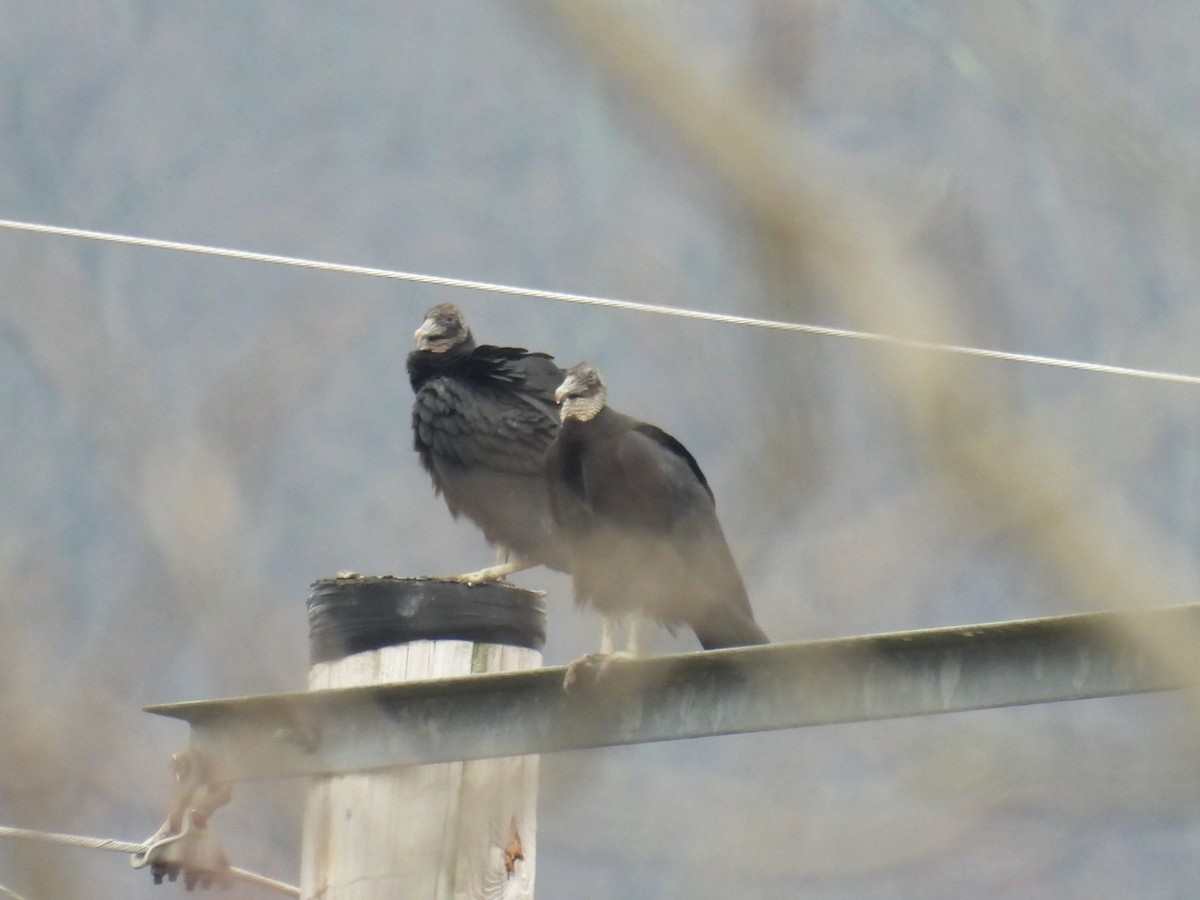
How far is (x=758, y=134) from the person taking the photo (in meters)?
0.98

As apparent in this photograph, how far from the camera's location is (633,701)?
9.01ft

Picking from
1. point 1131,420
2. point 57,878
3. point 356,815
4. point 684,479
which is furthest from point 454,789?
point 1131,420

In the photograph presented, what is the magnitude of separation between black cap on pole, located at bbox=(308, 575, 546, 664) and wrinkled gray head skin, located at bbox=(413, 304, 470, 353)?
2.27 metres

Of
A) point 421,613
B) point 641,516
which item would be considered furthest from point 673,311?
point 641,516

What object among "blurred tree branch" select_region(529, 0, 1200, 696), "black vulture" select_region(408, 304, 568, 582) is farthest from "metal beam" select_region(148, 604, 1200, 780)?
"black vulture" select_region(408, 304, 568, 582)

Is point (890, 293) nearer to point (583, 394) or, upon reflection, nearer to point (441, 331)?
point (583, 394)

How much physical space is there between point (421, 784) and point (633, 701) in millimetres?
334

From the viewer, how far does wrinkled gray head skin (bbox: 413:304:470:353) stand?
514 centimetres

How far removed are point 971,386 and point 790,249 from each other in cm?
12

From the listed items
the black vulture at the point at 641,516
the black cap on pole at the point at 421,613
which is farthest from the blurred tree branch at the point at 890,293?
the black vulture at the point at 641,516

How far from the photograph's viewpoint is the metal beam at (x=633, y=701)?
8.25ft

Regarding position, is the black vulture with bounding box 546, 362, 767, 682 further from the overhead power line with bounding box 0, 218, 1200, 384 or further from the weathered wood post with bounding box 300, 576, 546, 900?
the overhead power line with bounding box 0, 218, 1200, 384

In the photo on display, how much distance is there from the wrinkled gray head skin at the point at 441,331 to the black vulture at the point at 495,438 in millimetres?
98

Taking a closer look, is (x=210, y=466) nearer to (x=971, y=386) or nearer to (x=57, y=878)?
(x=57, y=878)
